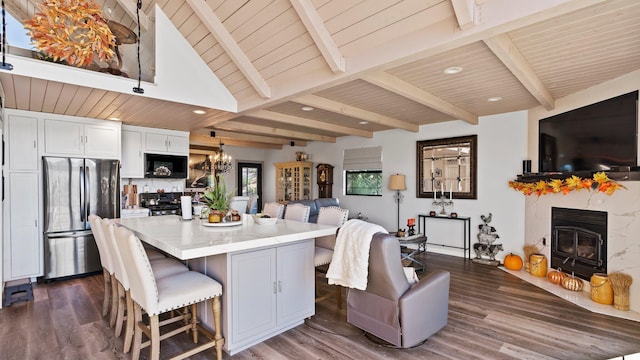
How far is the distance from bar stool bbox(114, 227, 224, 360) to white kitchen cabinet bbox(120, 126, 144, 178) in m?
3.45

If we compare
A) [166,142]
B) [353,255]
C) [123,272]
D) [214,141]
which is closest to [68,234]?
[166,142]

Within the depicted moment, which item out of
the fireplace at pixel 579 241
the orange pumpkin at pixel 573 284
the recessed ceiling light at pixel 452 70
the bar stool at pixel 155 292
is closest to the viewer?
the bar stool at pixel 155 292

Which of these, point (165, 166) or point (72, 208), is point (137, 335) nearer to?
point (72, 208)

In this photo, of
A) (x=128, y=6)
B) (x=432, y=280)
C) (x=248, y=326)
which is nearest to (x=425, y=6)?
(x=432, y=280)

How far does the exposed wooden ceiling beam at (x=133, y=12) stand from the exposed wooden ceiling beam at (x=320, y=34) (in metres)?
2.30

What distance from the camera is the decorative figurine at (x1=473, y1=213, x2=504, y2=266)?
5176 mm

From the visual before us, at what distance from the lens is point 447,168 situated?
582cm

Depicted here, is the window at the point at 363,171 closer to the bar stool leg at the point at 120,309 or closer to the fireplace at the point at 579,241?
the fireplace at the point at 579,241

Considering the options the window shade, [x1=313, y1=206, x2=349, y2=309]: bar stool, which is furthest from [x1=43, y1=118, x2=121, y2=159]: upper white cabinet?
the window shade

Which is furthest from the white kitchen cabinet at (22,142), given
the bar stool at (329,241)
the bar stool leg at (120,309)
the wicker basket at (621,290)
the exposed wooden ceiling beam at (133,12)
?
the wicker basket at (621,290)

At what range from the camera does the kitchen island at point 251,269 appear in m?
2.35

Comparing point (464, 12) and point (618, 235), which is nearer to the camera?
point (464, 12)

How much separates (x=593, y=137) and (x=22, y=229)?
7060 millimetres

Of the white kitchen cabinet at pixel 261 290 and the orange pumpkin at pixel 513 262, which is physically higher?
the white kitchen cabinet at pixel 261 290
